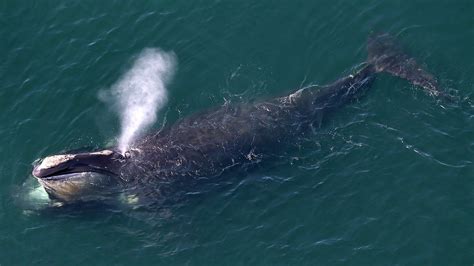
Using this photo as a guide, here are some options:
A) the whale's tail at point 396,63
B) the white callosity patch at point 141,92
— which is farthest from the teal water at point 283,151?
the white callosity patch at point 141,92

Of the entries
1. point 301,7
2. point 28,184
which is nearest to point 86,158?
point 28,184

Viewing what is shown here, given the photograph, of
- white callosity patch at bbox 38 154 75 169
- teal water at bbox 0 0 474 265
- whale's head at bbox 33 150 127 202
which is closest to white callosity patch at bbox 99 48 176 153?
teal water at bbox 0 0 474 265

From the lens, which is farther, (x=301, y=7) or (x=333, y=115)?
(x=301, y=7)

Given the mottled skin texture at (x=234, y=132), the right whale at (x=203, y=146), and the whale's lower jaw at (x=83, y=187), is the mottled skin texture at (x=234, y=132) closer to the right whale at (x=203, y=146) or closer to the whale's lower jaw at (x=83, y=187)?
the right whale at (x=203, y=146)

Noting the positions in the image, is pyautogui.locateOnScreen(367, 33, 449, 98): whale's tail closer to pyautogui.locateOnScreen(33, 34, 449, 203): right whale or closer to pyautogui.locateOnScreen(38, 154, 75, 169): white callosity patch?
pyautogui.locateOnScreen(33, 34, 449, 203): right whale

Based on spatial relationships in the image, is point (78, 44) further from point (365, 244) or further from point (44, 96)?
point (365, 244)

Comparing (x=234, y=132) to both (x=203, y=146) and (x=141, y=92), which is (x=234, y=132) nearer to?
(x=203, y=146)
